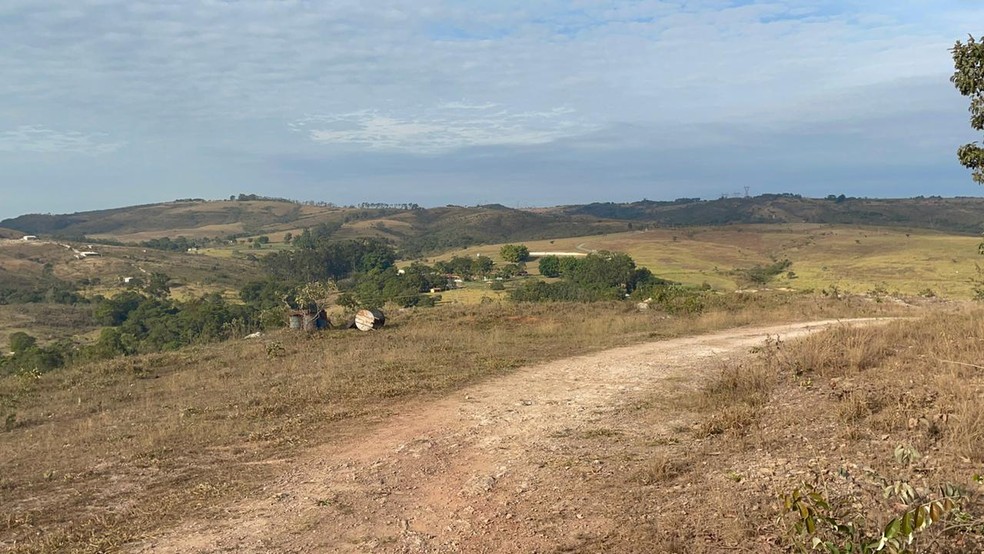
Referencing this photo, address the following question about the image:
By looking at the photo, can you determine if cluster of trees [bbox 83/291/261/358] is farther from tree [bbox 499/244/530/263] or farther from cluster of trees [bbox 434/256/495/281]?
tree [bbox 499/244/530/263]

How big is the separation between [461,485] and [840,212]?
153m

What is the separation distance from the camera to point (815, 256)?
212 feet

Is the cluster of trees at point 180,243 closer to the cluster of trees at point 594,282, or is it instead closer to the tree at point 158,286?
the tree at point 158,286

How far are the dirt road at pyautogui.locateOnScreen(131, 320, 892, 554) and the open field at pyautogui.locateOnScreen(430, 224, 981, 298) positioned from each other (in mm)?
23873

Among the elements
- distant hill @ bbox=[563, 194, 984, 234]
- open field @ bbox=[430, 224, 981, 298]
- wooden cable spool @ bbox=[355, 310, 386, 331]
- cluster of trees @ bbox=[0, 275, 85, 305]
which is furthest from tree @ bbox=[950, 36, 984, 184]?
distant hill @ bbox=[563, 194, 984, 234]

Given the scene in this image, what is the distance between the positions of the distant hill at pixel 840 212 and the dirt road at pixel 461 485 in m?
123

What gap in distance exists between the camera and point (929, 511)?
3.25 metres

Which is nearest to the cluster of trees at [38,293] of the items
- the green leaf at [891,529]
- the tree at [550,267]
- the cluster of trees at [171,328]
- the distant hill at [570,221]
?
the cluster of trees at [171,328]

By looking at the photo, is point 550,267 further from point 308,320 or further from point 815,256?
point 308,320

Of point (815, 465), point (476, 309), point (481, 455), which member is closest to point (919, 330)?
point (815, 465)

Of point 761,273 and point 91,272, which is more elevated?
point 91,272

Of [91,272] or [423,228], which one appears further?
[423,228]

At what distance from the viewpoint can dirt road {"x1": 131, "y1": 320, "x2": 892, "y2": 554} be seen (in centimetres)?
561

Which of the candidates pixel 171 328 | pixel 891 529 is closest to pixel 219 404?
pixel 891 529
